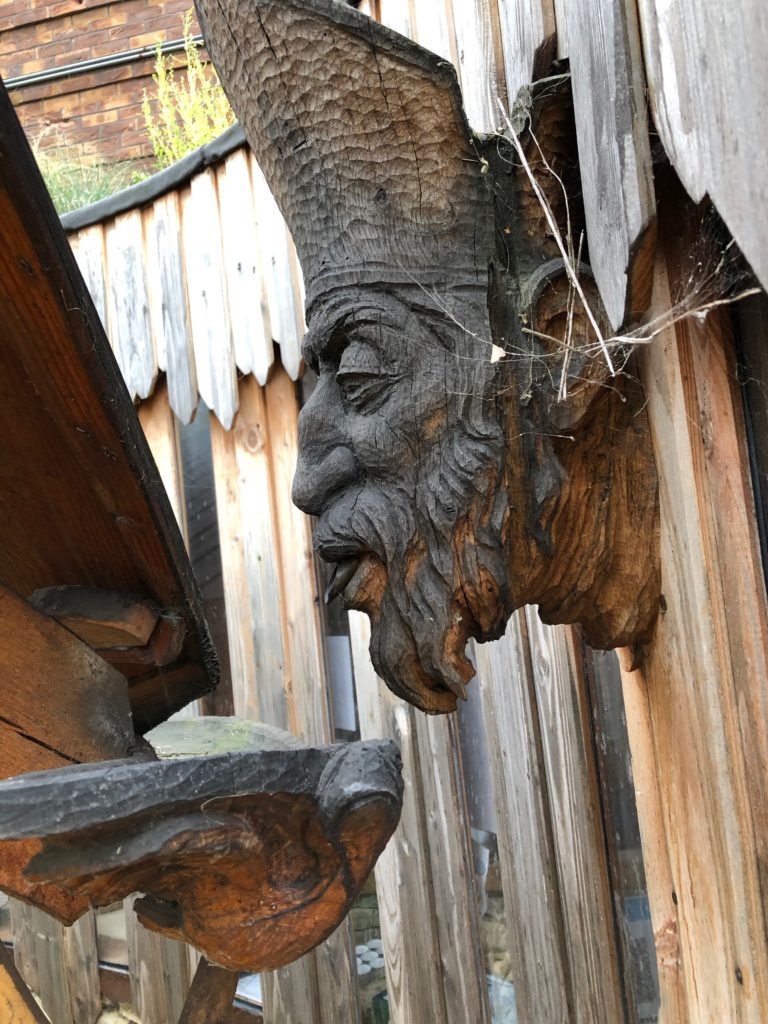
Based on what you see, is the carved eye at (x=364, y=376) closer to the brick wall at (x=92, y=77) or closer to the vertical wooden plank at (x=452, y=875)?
the vertical wooden plank at (x=452, y=875)

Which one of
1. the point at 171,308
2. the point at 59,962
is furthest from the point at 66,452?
the point at 59,962

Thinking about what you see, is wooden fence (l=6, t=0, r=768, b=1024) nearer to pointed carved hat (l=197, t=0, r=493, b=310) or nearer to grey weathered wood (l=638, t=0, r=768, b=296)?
grey weathered wood (l=638, t=0, r=768, b=296)

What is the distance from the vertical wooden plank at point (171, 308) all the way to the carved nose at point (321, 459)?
7.58ft

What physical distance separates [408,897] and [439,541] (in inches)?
78.2

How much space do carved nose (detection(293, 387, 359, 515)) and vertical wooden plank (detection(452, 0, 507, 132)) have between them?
751 millimetres

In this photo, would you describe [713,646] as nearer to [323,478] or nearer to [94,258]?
[323,478]

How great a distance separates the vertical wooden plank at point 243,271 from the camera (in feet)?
11.3

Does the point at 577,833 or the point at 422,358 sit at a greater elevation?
the point at 422,358

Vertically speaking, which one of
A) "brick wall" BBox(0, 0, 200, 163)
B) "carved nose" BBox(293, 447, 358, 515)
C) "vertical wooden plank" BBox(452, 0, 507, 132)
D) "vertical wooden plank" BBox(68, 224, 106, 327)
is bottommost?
"carved nose" BBox(293, 447, 358, 515)

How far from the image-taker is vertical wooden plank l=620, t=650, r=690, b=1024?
5.32ft

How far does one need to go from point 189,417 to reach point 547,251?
7.84 ft

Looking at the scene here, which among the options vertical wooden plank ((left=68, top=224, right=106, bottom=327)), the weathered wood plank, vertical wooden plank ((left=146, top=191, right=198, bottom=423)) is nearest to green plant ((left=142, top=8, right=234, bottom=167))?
vertical wooden plank ((left=68, top=224, right=106, bottom=327))

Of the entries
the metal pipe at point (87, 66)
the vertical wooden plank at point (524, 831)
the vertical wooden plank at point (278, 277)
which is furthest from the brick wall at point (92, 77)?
the vertical wooden plank at point (524, 831)

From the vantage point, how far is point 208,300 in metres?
3.62
